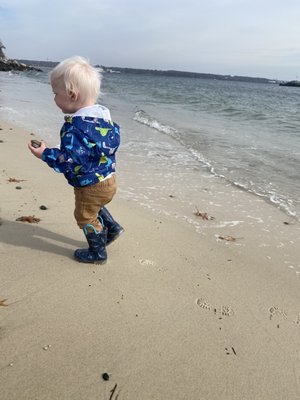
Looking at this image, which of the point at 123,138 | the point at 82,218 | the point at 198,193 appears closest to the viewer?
the point at 82,218

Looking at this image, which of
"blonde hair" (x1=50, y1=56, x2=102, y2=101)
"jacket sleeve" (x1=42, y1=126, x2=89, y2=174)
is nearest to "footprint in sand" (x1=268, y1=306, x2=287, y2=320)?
"jacket sleeve" (x1=42, y1=126, x2=89, y2=174)

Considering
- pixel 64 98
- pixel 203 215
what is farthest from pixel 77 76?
pixel 203 215

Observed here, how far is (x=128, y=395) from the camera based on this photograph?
2004 mm

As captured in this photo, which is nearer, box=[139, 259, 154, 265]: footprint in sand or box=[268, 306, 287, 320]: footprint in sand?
box=[268, 306, 287, 320]: footprint in sand

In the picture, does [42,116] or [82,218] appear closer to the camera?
[82,218]

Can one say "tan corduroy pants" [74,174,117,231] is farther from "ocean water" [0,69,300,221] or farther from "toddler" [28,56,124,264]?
"ocean water" [0,69,300,221]

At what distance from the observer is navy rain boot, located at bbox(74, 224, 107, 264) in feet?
10.6

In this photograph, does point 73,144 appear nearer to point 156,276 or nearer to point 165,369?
point 156,276

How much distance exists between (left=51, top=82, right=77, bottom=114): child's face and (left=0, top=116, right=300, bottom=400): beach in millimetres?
1269

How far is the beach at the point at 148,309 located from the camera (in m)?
2.11

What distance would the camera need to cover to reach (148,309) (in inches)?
108

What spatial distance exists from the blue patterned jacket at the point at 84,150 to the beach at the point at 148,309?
0.82 meters

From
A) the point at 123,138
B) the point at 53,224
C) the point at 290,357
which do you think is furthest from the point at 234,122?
the point at 290,357

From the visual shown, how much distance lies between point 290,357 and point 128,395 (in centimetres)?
110
